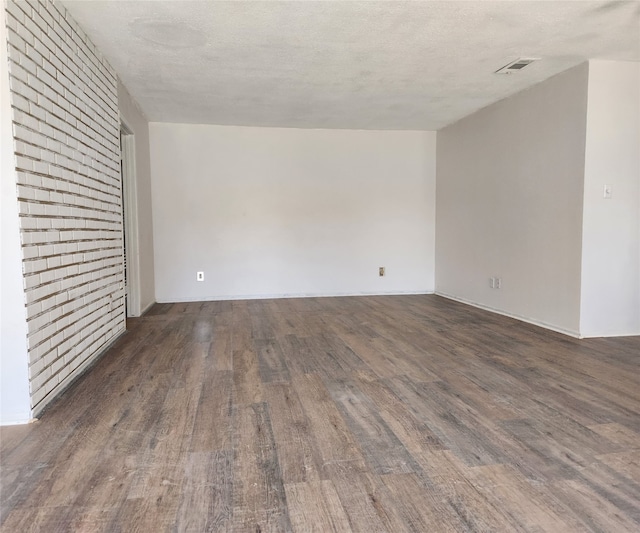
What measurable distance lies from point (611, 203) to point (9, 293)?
4135 millimetres

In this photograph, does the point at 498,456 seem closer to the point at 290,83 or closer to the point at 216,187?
the point at 290,83

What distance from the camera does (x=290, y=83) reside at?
376cm

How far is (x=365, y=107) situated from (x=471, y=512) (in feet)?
13.6

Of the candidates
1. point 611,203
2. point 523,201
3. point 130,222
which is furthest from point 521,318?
point 130,222

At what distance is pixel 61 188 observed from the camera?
237 cm

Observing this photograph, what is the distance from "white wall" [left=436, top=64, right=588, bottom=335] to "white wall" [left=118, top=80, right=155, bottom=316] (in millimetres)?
3794

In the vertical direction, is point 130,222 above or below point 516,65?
below

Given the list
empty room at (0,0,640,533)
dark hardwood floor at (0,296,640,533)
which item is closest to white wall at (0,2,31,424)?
empty room at (0,0,640,533)

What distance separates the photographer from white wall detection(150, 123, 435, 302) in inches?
210

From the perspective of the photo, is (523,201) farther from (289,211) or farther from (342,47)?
(289,211)

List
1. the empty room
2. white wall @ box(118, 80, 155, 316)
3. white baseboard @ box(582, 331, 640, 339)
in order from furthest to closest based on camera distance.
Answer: white wall @ box(118, 80, 155, 316)
white baseboard @ box(582, 331, 640, 339)
the empty room

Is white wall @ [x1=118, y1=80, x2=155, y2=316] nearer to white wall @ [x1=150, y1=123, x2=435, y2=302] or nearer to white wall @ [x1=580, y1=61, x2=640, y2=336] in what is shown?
white wall @ [x1=150, y1=123, x2=435, y2=302]

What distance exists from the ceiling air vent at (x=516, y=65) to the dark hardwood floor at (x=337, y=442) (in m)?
2.22

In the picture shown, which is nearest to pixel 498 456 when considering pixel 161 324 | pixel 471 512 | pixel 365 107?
pixel 471 512
